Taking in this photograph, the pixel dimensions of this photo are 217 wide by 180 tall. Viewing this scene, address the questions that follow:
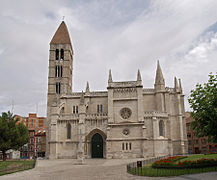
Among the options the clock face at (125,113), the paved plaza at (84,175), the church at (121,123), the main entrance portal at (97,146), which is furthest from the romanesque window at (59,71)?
the paved plaza at (84,175)

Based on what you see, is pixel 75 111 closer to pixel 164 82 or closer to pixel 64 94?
pixel 64 94

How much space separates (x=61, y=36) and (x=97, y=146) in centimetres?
2929

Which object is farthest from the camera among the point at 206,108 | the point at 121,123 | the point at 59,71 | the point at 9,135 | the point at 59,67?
the point at 59,67

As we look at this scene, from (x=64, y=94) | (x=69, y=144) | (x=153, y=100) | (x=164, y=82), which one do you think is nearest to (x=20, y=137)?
(x=69, y=144)

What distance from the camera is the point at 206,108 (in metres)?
17.8

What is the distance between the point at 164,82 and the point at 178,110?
20.2ft

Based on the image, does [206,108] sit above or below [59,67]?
below

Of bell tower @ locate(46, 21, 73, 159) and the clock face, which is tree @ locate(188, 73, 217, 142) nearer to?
the clock face

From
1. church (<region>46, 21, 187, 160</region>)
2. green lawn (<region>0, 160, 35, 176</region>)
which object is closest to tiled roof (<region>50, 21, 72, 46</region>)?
church (<region>46, 21, 187, 160</region>)

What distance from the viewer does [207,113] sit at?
17609mm

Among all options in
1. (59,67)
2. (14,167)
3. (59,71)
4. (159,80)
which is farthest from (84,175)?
(59,67)

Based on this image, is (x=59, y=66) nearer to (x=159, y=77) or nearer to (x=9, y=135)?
(x=9, y=135)

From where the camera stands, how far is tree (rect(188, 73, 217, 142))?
57.1 ft

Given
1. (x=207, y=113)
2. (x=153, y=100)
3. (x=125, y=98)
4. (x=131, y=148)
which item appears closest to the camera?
(x=207, y=113)
